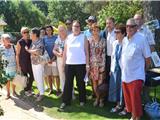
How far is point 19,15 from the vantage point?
68.9m

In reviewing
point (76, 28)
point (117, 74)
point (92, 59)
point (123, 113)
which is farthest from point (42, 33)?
point (123, 113)

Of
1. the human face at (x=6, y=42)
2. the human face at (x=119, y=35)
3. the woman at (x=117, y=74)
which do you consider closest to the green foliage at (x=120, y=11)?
the human face at (x=6, y=42)

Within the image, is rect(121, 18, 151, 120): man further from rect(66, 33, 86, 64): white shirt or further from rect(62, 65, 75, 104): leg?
rect(62, 65, 75, 104): leg

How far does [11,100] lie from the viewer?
11172 mm

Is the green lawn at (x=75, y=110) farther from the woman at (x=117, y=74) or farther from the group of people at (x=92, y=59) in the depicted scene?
the woman at (x=117, y=74)

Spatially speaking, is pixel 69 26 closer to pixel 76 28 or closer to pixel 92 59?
pixel 76 28

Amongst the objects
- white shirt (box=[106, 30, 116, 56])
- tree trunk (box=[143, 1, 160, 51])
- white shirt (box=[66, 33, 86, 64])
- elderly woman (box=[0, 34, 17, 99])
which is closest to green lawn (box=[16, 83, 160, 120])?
elderly woman (box=[0, 34, 17, 99])

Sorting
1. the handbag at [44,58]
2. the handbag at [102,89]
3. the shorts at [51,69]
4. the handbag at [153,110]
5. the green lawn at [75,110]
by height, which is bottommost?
the green lawn at [75,110]

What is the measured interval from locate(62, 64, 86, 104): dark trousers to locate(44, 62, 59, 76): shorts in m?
1.12

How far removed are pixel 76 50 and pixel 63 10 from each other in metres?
65.1

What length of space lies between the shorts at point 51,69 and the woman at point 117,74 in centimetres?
196

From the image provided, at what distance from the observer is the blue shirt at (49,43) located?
11.0m

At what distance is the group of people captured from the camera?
8.20 metres

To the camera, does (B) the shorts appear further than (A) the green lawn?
Yes
